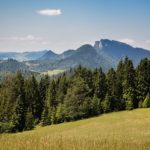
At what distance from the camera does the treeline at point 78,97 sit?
90.8 m

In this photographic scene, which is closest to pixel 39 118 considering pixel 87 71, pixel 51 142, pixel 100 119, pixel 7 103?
pixel 7 103

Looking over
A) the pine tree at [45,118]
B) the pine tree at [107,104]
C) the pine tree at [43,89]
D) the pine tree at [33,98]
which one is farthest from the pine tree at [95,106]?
the pine tree at [43,89]

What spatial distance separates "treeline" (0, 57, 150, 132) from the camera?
90.8m

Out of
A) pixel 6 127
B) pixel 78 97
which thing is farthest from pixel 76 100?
pixel 6 127

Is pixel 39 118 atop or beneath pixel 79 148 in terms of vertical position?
beneath

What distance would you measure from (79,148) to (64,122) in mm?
82776

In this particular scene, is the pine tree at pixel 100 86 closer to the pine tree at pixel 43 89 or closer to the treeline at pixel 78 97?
the treeline at pixel 78 97

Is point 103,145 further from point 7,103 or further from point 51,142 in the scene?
point 7,103

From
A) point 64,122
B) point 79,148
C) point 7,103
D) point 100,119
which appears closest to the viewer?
point 79,148

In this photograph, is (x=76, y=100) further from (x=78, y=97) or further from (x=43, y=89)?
(x=43, y=89)

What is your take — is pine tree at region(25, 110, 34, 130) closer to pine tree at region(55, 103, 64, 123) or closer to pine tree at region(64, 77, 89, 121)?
pine tree at region(55, 103, 64, 123)

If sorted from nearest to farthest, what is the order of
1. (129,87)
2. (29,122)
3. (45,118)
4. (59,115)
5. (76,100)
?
Answer: 1. (29,122)
2. (59,115)
3. (129,87)
4. (76,100)
5. (45,118)

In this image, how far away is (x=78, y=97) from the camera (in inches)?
3693

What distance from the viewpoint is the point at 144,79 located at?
92750 mm
